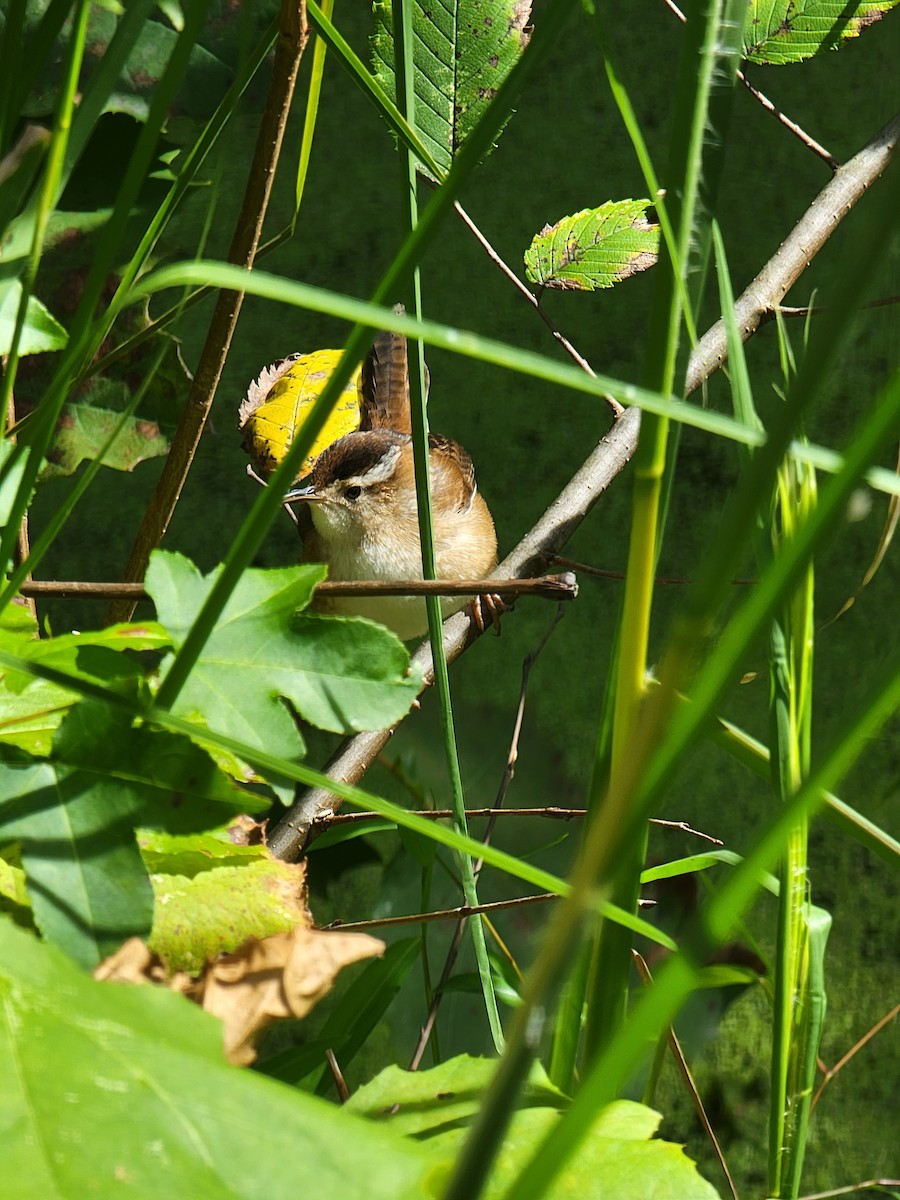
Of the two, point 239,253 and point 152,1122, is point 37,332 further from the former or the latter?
point 152,1122

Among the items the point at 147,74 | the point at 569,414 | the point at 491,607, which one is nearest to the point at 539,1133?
the point at 147,74

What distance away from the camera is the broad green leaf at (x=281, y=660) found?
0.32 metres

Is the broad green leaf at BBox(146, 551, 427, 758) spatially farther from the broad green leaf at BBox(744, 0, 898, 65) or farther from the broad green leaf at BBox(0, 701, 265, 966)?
the broad green leaf at BBox(744, 0, 898, 65)

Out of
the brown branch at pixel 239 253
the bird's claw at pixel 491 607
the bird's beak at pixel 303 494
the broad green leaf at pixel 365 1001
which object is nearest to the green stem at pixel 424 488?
the brown branch at pixel 239 253

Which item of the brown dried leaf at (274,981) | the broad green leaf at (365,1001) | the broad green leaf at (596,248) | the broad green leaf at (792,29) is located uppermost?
the broad green leaf at (792,29)

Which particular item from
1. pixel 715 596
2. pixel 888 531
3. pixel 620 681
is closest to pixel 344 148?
pixel 888 531

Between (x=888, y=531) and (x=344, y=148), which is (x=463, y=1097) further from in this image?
(x=344, y=148)

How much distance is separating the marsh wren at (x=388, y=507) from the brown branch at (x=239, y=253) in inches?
32.5

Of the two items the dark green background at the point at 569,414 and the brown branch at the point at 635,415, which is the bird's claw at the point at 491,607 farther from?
the dark green background at the point at 569,414

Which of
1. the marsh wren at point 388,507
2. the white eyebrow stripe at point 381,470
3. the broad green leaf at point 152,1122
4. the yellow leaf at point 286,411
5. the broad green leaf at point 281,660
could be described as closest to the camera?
the broad green leaf at point 152,1122

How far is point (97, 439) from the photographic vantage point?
2.19ft

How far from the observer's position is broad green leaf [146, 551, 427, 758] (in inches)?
12.5

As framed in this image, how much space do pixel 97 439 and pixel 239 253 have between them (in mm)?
204

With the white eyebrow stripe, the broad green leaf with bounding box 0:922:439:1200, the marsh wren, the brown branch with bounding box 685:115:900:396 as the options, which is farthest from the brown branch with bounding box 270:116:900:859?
the white eyebrow stripe
